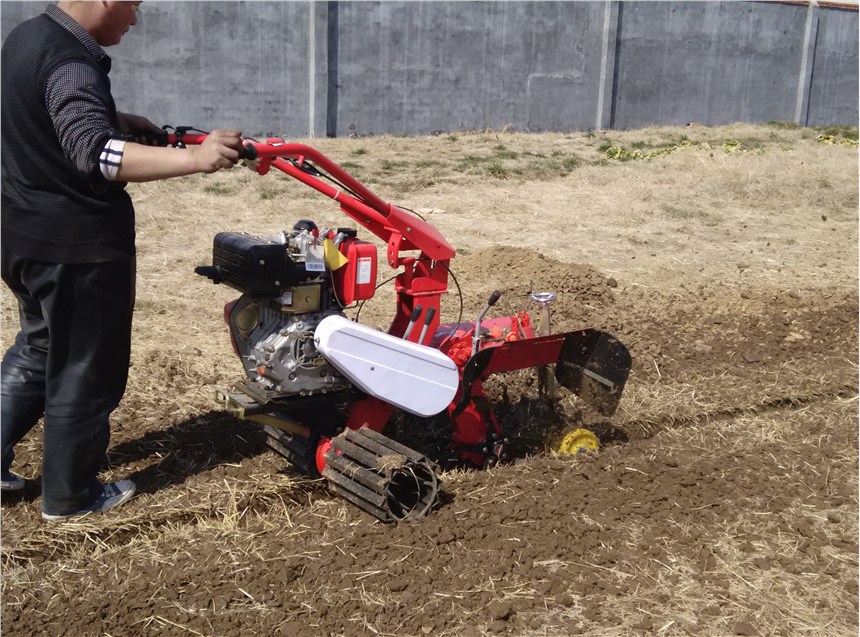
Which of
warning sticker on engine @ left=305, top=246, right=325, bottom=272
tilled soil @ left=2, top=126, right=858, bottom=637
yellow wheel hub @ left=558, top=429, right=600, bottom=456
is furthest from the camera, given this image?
yellow wheel hub @ left=558, top=429, right=600, bottom=456

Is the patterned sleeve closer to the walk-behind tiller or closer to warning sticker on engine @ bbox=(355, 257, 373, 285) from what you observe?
the walk-behind tiller

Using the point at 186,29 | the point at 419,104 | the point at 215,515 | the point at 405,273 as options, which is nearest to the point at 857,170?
the point at 419,104

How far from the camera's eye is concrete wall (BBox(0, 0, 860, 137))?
1577cm

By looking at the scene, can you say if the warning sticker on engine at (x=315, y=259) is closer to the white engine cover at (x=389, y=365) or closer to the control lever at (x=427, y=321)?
the white engine cover at (x=389, y=365)

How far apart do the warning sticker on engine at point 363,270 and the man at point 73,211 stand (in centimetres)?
88

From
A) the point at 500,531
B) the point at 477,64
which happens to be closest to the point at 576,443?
the point at 500,531

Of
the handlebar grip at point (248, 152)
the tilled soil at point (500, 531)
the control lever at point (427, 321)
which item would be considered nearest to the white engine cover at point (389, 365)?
the control lever at point (427, 321)

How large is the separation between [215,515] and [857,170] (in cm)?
1263

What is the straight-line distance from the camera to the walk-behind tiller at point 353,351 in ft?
13.5

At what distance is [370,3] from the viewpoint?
666 inches

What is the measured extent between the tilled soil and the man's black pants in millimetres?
254

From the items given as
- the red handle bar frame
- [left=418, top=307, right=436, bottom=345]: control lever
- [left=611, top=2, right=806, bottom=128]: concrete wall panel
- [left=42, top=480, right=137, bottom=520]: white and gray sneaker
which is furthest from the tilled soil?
[left=611, top=2, right=806, bottom=128]: concrete wall panel

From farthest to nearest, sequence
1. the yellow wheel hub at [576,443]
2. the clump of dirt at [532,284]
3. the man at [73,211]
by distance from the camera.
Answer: the clump of dirt at [532,284], the yellow wheel hub at [576,443], the man at [73,211]

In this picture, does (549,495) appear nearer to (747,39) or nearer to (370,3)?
(370,3)
